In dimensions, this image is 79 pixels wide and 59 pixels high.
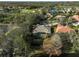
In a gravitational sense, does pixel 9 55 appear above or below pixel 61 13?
below

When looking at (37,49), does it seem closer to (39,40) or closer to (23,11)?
(39,40)

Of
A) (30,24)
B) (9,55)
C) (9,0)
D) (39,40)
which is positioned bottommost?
(9,55)

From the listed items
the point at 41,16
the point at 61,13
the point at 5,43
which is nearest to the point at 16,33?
the point at 5,43

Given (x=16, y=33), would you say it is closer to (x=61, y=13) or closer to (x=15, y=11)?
(x=15, y=11)

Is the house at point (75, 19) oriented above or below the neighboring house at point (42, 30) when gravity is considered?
above

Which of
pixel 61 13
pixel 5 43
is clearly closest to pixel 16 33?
pixel 5 43

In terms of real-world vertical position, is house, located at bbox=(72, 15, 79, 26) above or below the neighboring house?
above

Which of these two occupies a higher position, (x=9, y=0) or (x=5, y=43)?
(x=9, y=0)

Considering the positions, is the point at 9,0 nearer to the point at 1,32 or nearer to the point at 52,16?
the point at 1,32
